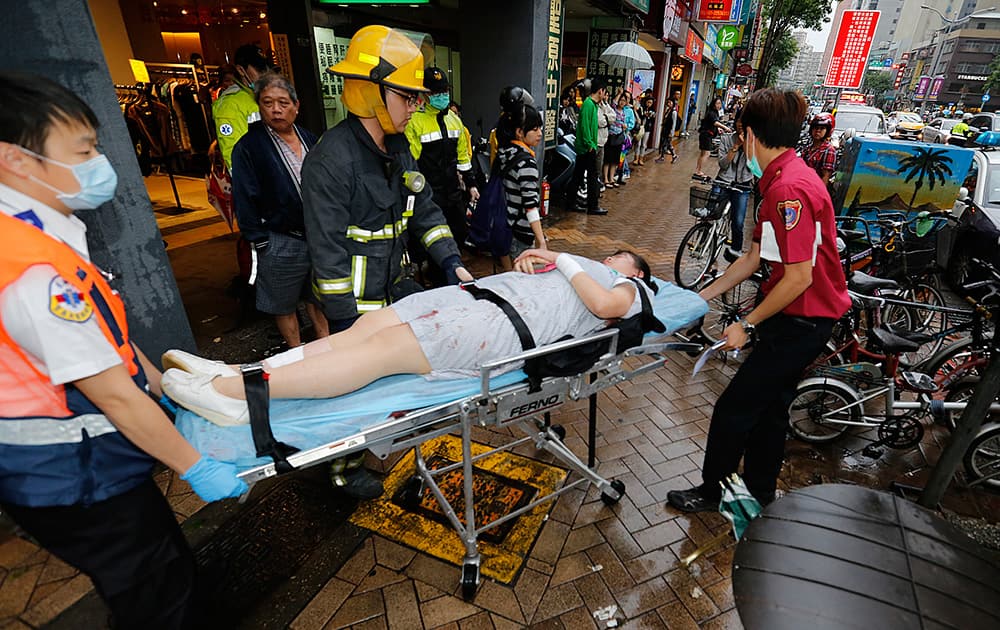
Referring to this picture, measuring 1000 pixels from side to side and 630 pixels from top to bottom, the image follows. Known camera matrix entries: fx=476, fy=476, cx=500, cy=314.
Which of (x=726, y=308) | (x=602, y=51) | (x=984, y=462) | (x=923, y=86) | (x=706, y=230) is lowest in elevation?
(x=984, y=462)

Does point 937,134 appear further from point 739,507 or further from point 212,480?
point 212,480

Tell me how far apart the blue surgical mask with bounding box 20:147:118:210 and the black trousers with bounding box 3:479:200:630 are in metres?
0.90

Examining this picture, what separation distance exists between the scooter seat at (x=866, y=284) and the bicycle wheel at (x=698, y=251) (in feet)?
7.21

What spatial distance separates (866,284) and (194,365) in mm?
4308

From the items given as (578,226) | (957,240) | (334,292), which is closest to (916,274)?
(957,240)

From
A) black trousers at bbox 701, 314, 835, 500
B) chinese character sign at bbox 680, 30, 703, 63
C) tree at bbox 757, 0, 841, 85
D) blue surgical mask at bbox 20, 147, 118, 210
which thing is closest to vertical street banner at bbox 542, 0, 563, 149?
black trousers at bbox 701, 314, 835, 500

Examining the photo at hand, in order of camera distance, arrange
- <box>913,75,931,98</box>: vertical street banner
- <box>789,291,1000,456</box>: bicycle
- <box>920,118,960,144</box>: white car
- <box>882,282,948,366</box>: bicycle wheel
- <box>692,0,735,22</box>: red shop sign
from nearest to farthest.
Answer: <box>789,291,1000,456</box>: bicycle → <box>882,282,948,366</box>: bicycle wheel → <box>920,118,960,144</box>: white car → <box>692,0,735,22</box>: red shop sign → <box>913,75,931,98</box>: vertical street banner

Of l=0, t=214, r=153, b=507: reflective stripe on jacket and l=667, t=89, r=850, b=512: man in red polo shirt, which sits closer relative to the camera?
l=0, t=214, r=153, b=507: reflective stripe on jacket

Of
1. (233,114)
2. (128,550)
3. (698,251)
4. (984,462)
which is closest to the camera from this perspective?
(128,550)

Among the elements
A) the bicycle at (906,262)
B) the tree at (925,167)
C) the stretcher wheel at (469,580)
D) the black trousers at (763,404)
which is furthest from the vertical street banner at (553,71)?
the stretcher wheel at (469,580)

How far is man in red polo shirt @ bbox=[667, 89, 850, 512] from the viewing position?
2166mm

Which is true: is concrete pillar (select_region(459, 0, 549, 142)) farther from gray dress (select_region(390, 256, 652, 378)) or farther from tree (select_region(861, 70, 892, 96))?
tree (select_region(861, 70, 892, 96))

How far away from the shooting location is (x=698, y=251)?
20.0 ft

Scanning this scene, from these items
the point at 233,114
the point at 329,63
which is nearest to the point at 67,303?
the point at 233,114
